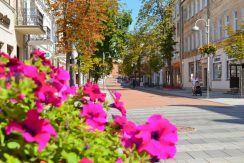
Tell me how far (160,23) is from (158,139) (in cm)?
4992

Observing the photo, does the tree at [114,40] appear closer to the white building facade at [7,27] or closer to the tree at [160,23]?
the tree at [160,23]

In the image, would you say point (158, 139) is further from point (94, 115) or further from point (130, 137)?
point (94, 115)

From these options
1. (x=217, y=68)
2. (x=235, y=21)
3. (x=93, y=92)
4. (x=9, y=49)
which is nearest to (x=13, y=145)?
(x=93, y=92)

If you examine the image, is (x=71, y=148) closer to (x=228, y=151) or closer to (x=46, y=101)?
(x=46, y=101)

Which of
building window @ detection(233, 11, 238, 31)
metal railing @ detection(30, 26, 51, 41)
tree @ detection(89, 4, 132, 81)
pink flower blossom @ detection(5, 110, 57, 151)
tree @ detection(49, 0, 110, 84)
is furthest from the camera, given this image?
tree @ detection(89, 4, 132, 81)

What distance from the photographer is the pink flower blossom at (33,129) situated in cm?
186

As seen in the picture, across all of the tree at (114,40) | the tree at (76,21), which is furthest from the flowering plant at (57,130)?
the tree at (114,40)

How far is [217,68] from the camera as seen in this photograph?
4050 cm

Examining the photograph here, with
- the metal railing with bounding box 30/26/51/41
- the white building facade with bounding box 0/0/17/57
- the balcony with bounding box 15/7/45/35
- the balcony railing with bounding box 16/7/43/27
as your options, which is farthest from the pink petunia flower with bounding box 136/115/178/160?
the metal railing with bounding box 30/26/51/41

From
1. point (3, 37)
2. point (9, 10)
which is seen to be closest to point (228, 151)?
point (3, 37)

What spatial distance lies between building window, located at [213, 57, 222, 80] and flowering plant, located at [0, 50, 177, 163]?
37.8m

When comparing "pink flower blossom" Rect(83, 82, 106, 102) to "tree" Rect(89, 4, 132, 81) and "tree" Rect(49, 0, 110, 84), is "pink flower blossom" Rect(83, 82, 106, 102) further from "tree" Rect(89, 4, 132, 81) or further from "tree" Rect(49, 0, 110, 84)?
"tree" Rect(89, 4, 132, 81)

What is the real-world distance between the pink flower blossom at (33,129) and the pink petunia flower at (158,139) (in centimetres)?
47

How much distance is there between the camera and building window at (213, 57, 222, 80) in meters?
39.4
